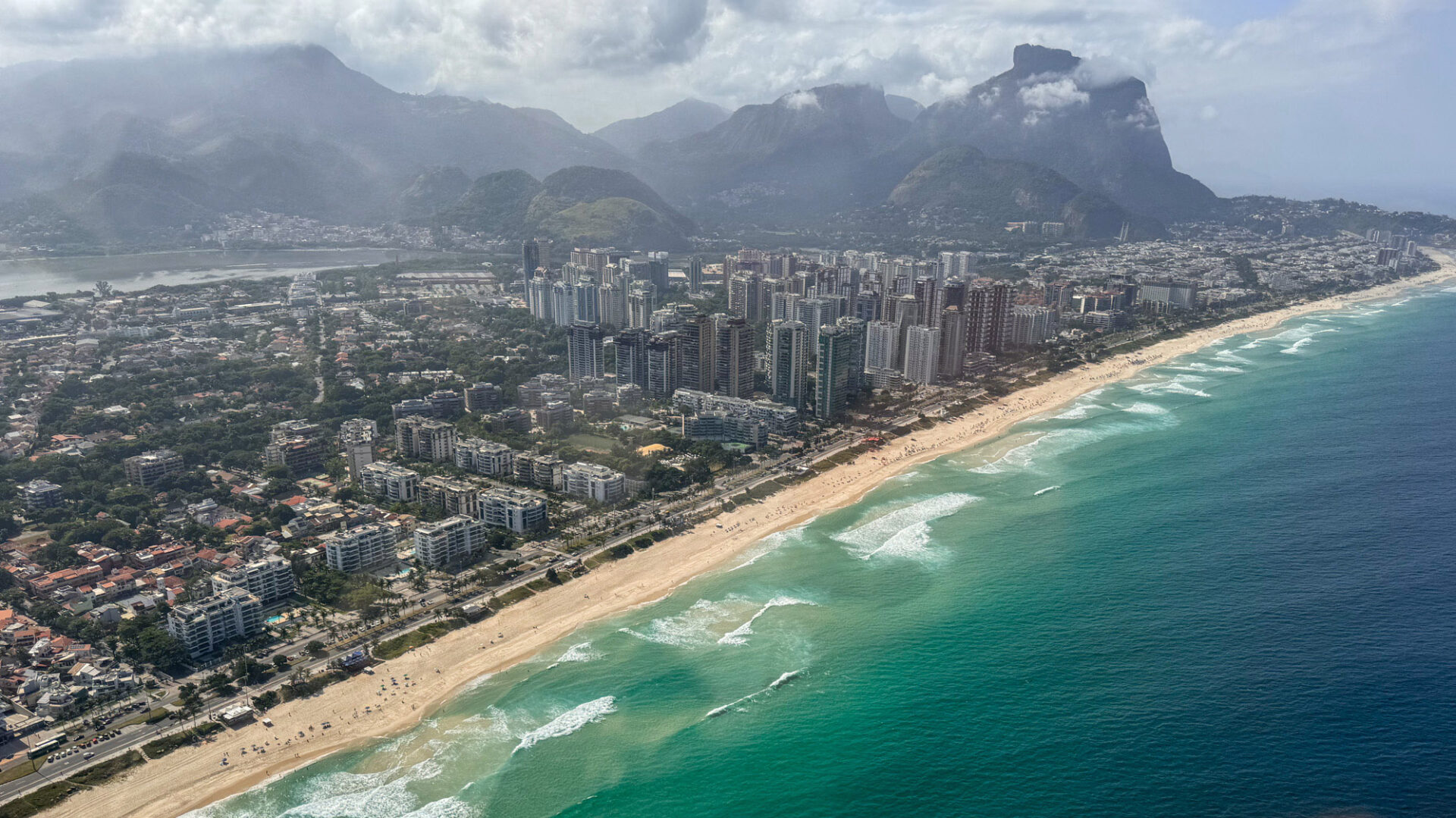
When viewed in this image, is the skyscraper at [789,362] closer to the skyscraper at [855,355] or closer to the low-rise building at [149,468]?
the skyscraper at [855,355]

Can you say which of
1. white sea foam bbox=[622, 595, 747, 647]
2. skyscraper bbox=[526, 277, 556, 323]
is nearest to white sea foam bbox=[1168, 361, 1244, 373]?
white sea foam bbox=[622, 595, 747, 647]

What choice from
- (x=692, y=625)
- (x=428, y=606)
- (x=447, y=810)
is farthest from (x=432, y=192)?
(x=447, y=810)

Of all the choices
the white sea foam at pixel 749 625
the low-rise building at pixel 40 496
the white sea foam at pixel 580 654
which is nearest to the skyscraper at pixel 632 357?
the white sea foam at pixel 749 625

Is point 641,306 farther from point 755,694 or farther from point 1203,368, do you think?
point 755,694

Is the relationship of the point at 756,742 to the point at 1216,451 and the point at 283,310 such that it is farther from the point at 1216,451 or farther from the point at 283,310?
the point at 283,310

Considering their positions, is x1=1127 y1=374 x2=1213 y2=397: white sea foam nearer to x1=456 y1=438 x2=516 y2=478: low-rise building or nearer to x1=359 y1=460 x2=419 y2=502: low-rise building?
x1=456 y1=438 x2=516 y2=478: low-rise building

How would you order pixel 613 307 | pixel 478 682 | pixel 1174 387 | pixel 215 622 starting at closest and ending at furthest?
pixel 478 682, pixel 215 622, pixel 1174 387, pixel 613 307

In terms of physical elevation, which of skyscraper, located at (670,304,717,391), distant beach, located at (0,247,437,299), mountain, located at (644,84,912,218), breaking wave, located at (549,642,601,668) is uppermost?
mountain, located at (644,84,912,218)
